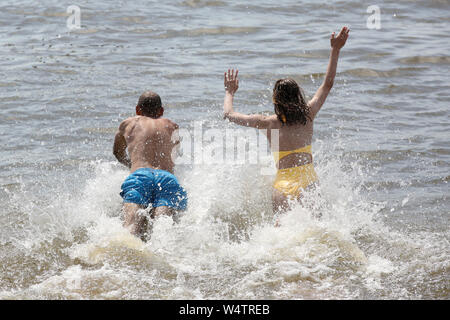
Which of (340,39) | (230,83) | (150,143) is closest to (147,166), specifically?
(150,143)

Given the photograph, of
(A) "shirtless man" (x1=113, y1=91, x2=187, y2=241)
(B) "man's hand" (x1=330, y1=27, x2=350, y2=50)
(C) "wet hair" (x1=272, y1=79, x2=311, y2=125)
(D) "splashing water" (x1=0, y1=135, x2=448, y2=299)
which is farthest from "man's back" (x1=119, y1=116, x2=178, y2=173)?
(B) "man's hand" (x1=330, y1=27, x2=350, y2=50)

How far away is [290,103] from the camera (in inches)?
218

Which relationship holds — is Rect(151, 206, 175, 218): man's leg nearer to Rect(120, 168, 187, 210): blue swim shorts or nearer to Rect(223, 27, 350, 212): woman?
Rect(120, 168, 187, 210): blue swim shorts

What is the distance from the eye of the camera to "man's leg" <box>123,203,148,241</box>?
219 inches

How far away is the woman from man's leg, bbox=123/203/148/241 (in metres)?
1.22

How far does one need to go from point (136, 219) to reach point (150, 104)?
122 cm

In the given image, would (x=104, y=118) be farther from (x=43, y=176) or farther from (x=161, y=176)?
(x=161, y=176)

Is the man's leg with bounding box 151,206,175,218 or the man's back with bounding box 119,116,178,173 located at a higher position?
the man's back with bounding box 119,116,178,173

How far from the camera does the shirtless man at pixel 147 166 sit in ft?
18.8

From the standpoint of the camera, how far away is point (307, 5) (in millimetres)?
15984

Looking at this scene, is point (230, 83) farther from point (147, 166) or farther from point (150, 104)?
point (147, 166)

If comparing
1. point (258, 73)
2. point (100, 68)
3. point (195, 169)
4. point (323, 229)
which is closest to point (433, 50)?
point (258, 73)

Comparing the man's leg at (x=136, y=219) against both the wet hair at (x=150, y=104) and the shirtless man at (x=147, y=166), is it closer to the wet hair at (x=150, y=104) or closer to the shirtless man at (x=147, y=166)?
the shirtless man at (x=147, y=166)
